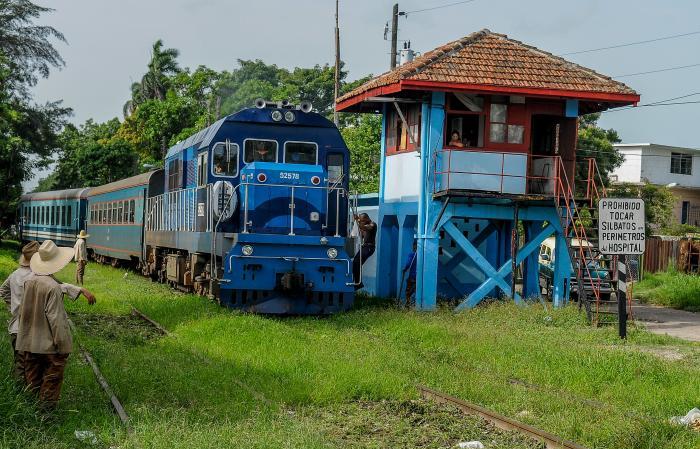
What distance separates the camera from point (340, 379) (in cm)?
1008

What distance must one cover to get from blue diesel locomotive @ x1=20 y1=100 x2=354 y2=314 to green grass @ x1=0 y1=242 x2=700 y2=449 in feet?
1.77

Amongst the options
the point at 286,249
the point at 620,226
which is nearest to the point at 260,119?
the point at 286,249

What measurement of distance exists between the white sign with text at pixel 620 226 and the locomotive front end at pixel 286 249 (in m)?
4.52

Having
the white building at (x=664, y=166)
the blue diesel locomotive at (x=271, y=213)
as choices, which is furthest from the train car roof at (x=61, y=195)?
the white building at (x=664, y=166)

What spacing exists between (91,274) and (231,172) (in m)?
13.1

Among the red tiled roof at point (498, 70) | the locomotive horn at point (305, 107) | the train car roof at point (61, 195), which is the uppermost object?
the red tiled roof at point (498, 70)

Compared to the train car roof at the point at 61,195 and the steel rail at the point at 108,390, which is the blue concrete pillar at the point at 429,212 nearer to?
the steel rail at the point at 108,390

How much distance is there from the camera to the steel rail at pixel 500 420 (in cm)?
762

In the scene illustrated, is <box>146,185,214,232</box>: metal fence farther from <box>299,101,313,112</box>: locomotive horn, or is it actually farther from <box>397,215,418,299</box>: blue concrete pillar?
<box>397,215,418,299</box>: blue concrete pillar

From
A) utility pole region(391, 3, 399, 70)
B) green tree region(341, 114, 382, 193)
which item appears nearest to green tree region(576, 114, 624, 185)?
green tree region(341, 114, 382, 193)

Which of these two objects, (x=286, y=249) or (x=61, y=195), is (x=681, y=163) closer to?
(x=61, y=195)

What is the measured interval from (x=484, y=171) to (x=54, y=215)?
94.2 ft

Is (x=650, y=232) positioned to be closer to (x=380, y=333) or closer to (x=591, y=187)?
(x=591, y=187)

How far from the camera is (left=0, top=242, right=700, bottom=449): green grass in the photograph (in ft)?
25.4
